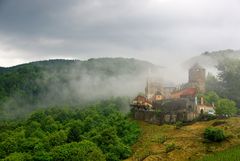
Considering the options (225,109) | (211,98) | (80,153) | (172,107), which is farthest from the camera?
(211,98)

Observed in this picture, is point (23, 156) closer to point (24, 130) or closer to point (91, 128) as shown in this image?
point (91, 128)

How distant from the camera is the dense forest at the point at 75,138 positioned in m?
73.4

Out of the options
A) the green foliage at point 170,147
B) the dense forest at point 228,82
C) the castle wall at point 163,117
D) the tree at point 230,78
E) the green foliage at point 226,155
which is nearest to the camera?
the green foliage at point 226,155

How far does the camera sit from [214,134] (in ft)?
230

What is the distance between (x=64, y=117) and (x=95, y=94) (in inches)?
2452

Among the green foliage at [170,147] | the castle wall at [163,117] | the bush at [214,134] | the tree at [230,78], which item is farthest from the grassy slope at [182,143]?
the tree at [230,78]

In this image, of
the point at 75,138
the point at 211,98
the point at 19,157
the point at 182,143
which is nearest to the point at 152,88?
the point at 211,98

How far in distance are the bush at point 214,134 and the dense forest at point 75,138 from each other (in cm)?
1368

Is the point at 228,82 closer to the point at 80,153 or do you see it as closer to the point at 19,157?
the point at 80,153

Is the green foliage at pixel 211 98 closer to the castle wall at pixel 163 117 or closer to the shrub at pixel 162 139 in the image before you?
the castle wall at pixel 163 117

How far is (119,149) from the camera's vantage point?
74.7 meters

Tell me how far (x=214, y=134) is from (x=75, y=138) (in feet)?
95.5

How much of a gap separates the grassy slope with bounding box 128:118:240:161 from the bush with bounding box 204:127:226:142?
790 mm

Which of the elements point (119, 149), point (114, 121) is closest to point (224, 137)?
point (119, 149)
